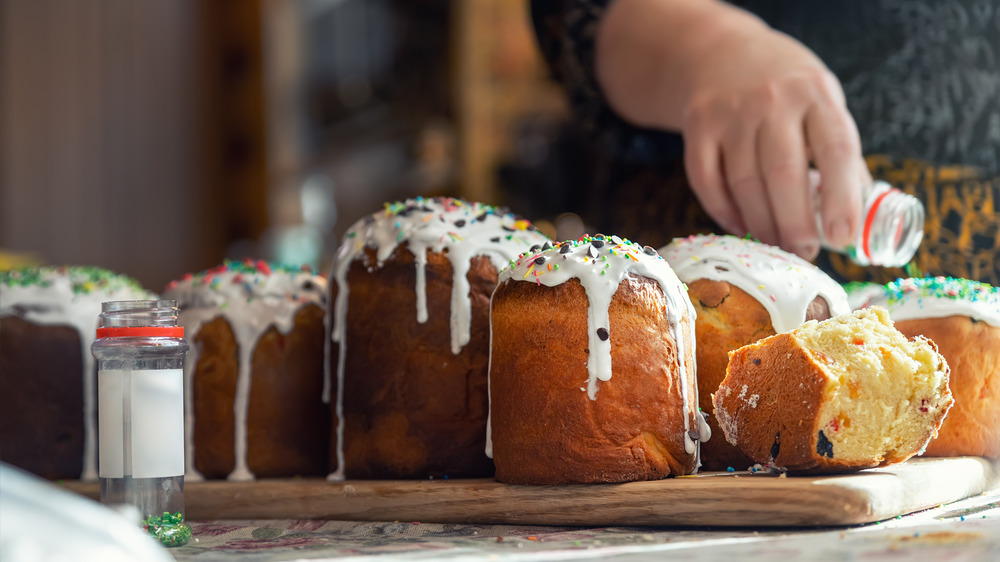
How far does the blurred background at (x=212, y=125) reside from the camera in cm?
407

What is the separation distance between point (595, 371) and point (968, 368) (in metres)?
0.52

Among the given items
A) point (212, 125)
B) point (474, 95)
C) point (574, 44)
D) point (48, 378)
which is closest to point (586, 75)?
point (574, 44)

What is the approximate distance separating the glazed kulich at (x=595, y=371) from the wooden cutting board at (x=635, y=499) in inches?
1.4

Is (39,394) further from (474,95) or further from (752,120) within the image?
(474,95)

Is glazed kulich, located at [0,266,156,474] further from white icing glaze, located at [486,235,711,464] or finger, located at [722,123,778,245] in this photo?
finger, located at [722,123,778,245]

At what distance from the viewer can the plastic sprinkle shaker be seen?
1.02 meters

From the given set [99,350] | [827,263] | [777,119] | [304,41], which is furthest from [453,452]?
[304,41]

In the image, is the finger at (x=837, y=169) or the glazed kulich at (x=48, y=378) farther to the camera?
the glazed kulich at (x=48, y=378)

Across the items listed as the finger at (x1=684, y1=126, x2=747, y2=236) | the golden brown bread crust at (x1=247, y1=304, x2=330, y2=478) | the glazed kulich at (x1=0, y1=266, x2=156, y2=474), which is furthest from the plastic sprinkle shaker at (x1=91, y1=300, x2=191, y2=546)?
the finger at (x1=684, y1=126, x2=747, y2=236)

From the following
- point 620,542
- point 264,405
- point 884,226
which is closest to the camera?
point 620,542

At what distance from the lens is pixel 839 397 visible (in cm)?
98

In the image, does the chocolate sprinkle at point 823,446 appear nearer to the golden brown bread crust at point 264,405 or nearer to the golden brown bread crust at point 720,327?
the golden brown bread crust at point 720,327

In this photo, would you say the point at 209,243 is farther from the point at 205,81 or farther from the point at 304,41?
the point at 304,41

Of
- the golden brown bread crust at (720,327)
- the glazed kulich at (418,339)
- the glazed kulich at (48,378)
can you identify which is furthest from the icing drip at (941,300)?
the glazed kulich at (48,378)
